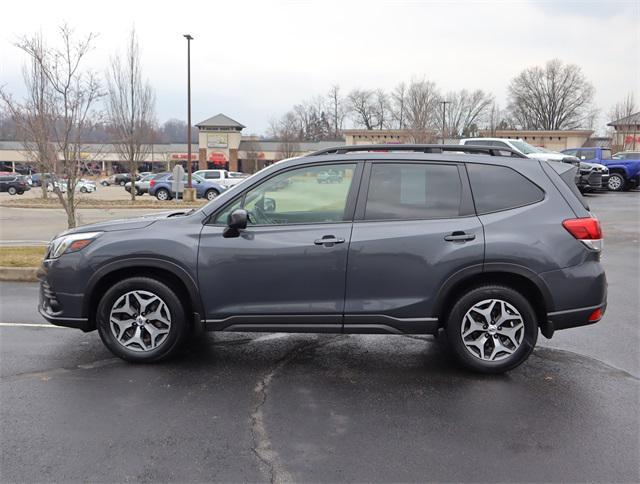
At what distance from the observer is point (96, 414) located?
3.71m

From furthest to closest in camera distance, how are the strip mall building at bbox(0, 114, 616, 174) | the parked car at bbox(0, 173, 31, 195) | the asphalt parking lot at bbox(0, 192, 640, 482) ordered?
the strip mall building at bbox(0, 114, 616, 174) → the parked car at bbox(0, 173, 31, 195) → the asphalt parking lot at bbox(0, 192, 640, 482)

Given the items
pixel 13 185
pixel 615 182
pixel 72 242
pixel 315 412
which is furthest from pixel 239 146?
pixel 315 412

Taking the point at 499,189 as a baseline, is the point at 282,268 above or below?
below

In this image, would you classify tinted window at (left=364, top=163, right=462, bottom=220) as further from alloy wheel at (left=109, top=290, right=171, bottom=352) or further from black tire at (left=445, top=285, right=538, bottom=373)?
alloy wheel at (left=109, top=290, right=171, bottom=352)

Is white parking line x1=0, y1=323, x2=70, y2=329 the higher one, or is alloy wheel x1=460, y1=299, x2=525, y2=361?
alloy wheel x1=460, y1=299, x2=525, y2=361

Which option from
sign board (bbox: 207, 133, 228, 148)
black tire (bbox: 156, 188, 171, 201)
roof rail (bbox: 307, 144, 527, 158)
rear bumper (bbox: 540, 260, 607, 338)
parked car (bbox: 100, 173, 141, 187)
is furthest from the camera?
sign board (bbox: 207, 133, 228, 148)

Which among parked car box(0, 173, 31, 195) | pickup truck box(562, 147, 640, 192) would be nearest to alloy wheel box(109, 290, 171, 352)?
pickup truck box(562, 147, 640, 192)

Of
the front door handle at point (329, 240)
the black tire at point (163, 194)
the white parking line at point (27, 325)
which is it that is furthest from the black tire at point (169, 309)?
the black tire at point (163, 194)

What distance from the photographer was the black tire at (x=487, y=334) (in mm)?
4312

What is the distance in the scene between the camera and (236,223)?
427 centimetres

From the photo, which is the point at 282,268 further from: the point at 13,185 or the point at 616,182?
the point at 13,185

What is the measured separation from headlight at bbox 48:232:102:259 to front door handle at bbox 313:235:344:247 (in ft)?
6.23

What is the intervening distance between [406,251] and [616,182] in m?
24.4

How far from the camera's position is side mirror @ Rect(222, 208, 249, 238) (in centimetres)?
426
